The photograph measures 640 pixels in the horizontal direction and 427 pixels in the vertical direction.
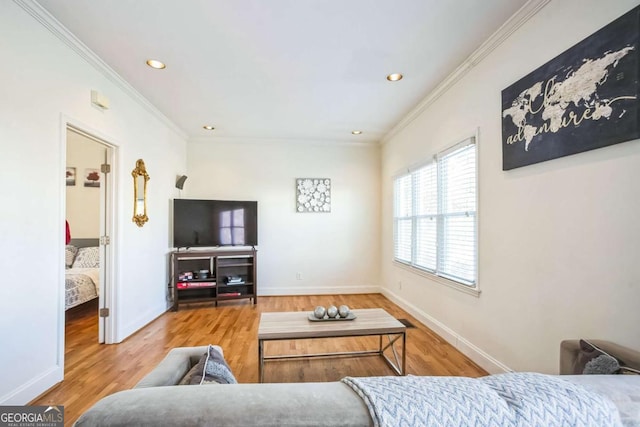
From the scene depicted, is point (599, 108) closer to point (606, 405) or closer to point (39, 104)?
point (606, 405)

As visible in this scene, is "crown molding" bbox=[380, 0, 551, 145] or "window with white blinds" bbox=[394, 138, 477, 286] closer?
"crown molding" bbox=[380, 0, 551, 145]

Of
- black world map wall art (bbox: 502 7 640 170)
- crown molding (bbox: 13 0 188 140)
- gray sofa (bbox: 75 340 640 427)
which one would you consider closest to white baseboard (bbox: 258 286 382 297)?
crown molding (bbox: 13 0 188 140)

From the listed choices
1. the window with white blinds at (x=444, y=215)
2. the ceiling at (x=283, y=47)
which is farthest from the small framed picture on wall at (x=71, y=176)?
the window with white blinds at (x=444, y=215)

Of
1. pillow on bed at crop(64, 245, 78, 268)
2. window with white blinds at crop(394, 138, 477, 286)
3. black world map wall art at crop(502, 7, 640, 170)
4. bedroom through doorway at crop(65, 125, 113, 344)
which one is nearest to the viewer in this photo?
black world map wall art at crop(502, 7, 640, 170)

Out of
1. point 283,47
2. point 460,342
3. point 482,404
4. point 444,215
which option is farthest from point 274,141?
point 482,404

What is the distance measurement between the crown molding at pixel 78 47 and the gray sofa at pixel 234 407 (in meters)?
2.56

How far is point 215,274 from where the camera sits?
4.39m

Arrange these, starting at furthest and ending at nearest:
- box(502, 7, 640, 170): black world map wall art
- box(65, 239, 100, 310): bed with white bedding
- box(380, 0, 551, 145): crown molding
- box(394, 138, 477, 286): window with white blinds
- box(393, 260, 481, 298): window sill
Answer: box(65, 239, 100, 310): bed with white bedding → box(394, 138, 477, 286): window with white blinds → box(393, 260, 481, 298): window sill → box(380, 0, 551, 145): crown molding → box(502, 7, 640, 170): black world map wall art

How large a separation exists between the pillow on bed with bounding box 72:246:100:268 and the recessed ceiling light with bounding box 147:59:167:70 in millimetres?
3160

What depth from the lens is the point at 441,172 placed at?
3160 mm

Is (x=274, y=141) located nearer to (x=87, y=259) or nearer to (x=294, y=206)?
(x=294, y=206)

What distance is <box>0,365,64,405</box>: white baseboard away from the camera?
1812 mm

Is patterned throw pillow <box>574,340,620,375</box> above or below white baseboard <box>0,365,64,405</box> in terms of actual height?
above

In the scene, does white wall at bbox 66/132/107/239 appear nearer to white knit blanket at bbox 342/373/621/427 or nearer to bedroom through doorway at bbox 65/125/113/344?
bedroom through doorway at bbox 65/125/113/344
